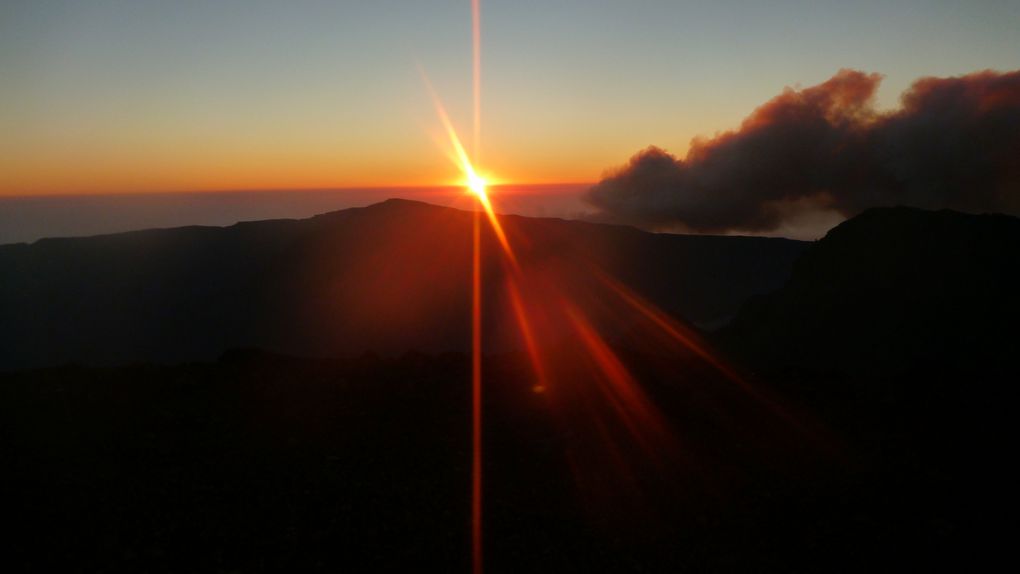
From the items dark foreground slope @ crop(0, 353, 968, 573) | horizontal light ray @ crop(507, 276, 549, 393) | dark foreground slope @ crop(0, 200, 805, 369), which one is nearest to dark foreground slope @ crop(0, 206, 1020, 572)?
dark foreground slope @ crop(0, 353, 968, 573)

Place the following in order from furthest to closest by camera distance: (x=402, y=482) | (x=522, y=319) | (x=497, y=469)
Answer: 1. (x=522, y=319)
2. (x=497, y=469)
3. (x=402, y=482)

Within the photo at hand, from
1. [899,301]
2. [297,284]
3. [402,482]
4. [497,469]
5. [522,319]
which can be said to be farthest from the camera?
[297,284]

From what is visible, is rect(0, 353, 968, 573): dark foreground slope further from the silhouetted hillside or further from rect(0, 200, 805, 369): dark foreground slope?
rect(0, 200, 805, 369): dark foreground slope

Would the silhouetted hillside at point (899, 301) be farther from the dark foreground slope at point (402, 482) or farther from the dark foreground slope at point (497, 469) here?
the dark foreground slope at point (402, 482)

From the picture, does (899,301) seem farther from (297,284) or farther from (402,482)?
(297,284)

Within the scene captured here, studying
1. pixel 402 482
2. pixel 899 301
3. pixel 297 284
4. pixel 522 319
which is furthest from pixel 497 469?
pixel 297 284

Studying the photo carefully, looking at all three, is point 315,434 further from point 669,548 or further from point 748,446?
point 748,446

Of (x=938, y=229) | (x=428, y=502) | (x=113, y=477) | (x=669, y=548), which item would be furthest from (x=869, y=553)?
(x=938, y=229)

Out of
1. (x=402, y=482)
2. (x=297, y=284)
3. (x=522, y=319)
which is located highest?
(x=402, y=482)
